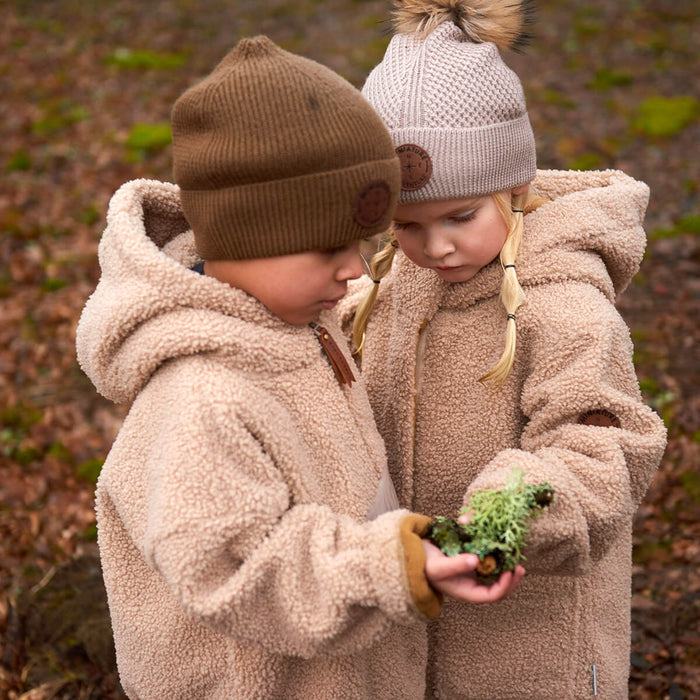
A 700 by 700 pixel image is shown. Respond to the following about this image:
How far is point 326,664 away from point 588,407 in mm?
938

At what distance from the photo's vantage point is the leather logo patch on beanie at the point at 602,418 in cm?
224

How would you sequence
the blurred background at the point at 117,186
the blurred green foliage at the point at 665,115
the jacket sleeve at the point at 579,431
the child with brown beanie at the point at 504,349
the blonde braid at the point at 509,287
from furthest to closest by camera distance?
the blurred green foliage at the point at 665,115
the blurred background at the point at 117,186
the blonde braid at the point at 509,287
the child with brown beanie at the point at 504,349
the jacket sleeve at the point at 579,431

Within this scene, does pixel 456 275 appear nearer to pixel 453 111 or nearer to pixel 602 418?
pixel 453 111

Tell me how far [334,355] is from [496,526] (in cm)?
60

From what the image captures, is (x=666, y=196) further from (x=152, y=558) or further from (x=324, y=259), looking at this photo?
(x=152, y=558)

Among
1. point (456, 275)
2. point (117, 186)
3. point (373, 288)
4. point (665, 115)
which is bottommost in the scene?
point (665, 115)

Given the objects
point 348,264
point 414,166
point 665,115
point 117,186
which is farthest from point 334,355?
point 665,115

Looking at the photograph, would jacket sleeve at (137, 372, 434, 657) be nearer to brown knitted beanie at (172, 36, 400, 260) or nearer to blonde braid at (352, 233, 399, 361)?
brown knitted beanie at (172, 36, 400, 260)

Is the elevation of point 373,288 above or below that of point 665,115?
above

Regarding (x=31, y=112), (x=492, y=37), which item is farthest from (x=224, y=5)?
(x=492, y=37)

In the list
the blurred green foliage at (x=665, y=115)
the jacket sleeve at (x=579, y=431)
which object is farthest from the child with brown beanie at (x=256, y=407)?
the blurred green foliage at (x=665, y=115)

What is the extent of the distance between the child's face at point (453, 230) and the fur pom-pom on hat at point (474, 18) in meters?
0.46

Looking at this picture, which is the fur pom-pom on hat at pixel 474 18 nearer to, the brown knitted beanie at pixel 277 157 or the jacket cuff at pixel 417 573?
the brown knitted beanie at pixel 277 157

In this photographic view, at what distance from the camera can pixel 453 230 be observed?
2.41 m
